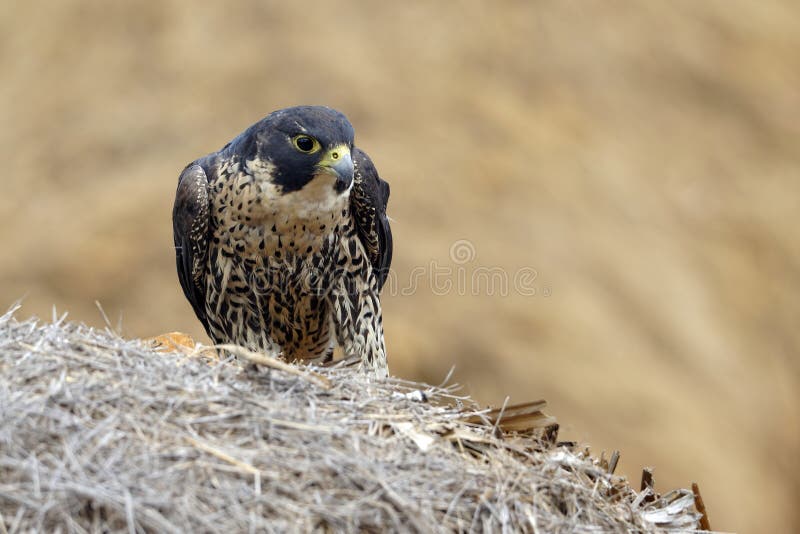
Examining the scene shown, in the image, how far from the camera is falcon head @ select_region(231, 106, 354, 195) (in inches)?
160

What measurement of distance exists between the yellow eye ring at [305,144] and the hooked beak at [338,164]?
0.21 feet

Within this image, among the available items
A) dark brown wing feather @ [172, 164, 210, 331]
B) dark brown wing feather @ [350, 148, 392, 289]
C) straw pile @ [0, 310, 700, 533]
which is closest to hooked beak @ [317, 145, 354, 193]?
dark brown wing feather @ [350, 148, 392, 289]

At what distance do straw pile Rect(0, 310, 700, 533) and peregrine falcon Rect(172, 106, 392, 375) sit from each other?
45.4 inches

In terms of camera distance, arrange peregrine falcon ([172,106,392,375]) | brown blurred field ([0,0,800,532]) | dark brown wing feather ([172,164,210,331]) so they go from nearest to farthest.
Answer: peregrine falcon ([172,106,392,375]), dark brown wing feather ([172,164,210,331]), brown blurred field ([0,0,800,532])

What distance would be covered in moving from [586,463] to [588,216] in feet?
18.6

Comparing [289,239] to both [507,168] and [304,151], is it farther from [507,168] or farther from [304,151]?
[507,168]

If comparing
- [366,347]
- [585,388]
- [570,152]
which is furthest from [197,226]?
[570,152]

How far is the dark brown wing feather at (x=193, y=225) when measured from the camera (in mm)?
4488

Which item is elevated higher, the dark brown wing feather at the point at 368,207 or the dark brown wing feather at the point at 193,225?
the dark brown wing feather at the point at 368,207

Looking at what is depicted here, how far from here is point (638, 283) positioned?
27.4 ft

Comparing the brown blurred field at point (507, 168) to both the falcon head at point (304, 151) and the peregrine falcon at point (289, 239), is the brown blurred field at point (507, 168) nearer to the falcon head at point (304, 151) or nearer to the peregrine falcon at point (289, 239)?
the peregrine falcon at point (289, 239)

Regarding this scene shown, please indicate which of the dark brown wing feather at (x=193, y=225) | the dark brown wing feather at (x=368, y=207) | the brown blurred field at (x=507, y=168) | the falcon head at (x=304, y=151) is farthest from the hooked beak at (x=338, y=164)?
the brown blurred field at (x=507, y=168)

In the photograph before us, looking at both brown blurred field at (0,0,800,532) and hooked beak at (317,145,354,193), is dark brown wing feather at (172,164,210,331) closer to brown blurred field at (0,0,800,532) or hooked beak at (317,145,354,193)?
hooked beak at (317,145,354,193)

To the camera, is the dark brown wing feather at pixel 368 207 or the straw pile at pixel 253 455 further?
the dark brown wing feather at pixel 368 207
